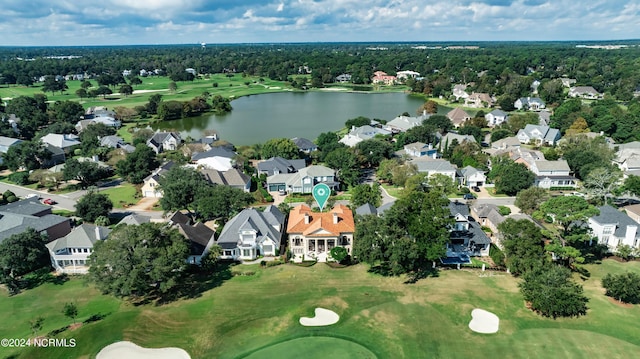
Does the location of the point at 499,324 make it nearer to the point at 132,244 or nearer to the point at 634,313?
the point at 634,313

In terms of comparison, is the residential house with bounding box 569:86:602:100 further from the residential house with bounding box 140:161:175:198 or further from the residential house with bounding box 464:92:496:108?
the residential house with bounding box 140:161:175:198

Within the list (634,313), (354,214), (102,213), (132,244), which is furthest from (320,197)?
(634,313)

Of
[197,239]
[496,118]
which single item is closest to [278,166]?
[197,239]

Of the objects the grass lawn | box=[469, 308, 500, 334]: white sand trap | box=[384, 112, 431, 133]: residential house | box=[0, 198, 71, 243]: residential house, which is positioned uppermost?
box=[384, 112, 431, 133]: residential house

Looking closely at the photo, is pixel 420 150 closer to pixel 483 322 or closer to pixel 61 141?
pixel 483 322

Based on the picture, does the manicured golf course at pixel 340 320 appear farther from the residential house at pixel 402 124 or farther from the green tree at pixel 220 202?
the residential house at pixel 402 124

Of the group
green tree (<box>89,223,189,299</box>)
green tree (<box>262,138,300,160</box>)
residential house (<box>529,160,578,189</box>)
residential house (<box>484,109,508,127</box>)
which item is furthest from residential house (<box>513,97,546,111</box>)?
green tree (<box>89,223,189,299</box>)
